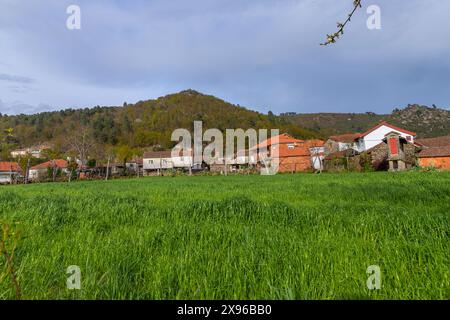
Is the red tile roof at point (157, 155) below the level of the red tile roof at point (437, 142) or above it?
above

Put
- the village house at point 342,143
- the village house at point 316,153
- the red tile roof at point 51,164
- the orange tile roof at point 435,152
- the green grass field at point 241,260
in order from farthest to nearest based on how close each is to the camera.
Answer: the red tile roof at point 51,164
the village house at point 342,143
the village house at point 316,153
the orange tile roof at point 435,152
the green grass field at point 241,260

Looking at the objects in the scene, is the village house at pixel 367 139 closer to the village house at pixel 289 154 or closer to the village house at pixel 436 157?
the village house at pixel 289 154

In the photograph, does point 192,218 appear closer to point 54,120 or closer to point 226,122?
point 226,122

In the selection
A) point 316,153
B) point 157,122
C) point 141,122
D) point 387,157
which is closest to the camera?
point 387,157

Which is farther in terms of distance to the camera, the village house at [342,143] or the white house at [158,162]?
the white house at [158,162]

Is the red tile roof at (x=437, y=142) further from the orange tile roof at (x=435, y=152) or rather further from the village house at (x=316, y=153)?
the village house at (x=316, y=153)

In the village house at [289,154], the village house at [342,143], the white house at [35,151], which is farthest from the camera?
the white house at [35,151]

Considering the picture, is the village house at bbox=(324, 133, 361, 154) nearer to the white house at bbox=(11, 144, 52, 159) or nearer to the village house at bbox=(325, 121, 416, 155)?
the village house at bbox=(325, 121, 416, 155)

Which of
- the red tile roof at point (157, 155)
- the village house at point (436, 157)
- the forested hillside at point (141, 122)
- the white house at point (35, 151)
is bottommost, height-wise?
the village house at point (436, 157)

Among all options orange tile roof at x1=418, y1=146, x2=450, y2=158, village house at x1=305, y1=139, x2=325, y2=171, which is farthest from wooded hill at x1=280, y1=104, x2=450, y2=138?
orange tile roof at x1=418, y1=146, x2=450, y2=158

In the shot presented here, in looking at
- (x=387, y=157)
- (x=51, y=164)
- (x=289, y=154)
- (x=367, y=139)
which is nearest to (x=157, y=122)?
(x=51, y=164)

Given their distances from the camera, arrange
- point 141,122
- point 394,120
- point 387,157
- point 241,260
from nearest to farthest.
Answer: point 241,260 → point 387,157 → point 141,122 → point 394,120

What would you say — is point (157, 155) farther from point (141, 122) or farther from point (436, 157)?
point (436, 157)

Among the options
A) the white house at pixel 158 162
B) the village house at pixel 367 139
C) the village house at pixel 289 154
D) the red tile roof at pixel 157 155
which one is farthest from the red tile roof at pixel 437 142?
the red tile roof at pixel 157 155
